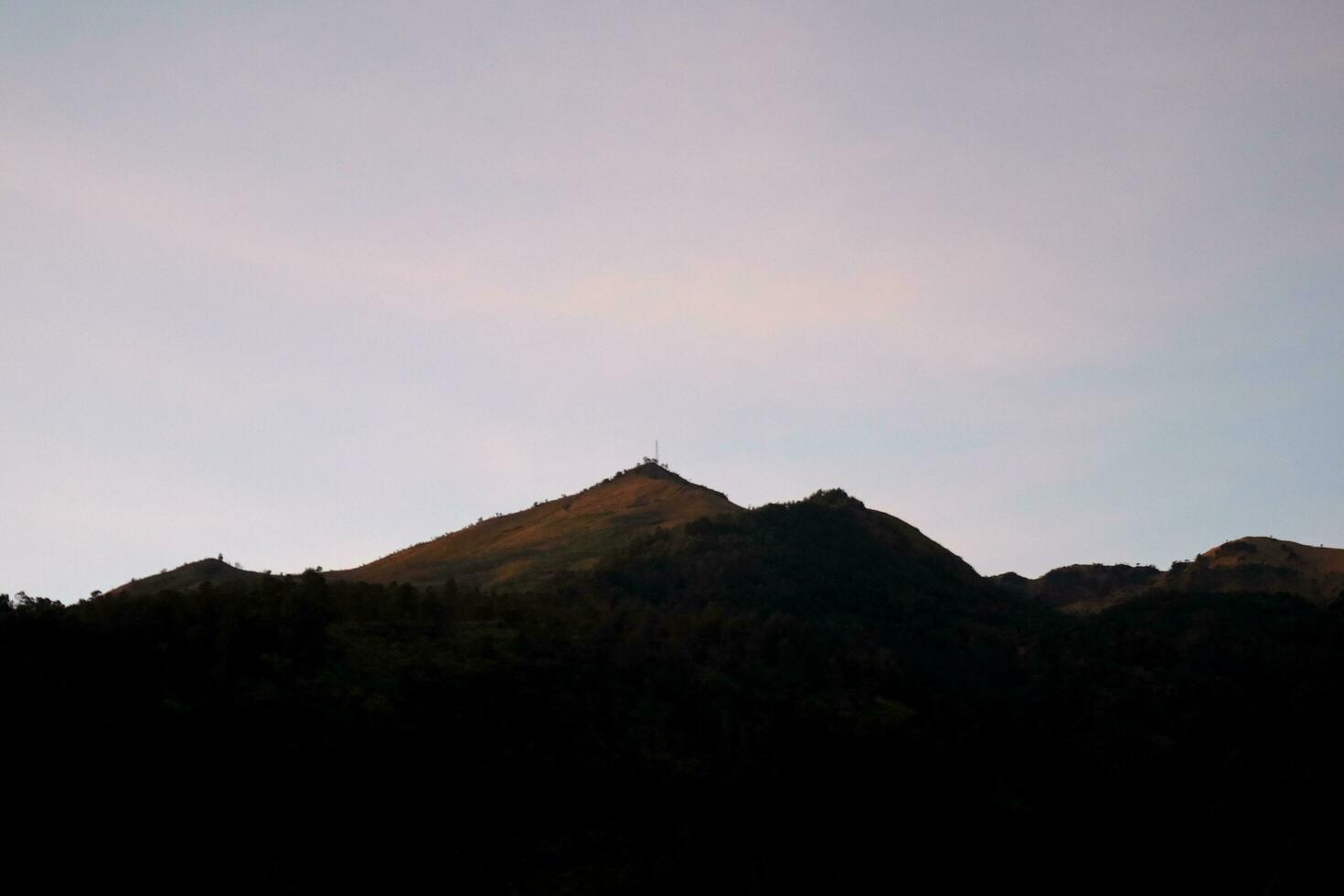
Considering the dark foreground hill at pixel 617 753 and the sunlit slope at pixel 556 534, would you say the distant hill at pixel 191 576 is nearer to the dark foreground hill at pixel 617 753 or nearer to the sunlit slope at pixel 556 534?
the sunlit slope at pixel 556 534

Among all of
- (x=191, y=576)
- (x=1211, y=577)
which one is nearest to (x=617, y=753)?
(x=191, y=576)

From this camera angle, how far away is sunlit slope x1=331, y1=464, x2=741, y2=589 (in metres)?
65.2

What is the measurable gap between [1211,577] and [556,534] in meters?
47.2

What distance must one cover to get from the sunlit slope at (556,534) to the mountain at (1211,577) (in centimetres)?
2437

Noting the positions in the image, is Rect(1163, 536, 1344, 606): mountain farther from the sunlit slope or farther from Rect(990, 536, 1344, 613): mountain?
the sunlit slope

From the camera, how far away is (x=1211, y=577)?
280 feet

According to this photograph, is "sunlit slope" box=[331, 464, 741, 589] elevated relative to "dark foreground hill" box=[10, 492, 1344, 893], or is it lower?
elevated

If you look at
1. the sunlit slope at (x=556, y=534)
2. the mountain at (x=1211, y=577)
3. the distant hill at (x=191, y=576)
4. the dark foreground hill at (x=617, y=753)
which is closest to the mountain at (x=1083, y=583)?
the mountain at (x=1211, y=577)

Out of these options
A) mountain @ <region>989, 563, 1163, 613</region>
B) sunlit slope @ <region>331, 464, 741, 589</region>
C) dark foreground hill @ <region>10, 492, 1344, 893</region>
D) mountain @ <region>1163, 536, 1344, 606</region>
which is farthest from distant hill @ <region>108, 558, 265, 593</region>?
mountain @ <region>1163, 536, 1344, 606</region>

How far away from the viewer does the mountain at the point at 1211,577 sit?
3238 inches

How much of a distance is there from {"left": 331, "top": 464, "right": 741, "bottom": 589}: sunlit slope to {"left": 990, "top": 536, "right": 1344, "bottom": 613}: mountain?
80.0 ft

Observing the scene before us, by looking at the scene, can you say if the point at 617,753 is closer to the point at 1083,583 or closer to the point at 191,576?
the point at 191,576

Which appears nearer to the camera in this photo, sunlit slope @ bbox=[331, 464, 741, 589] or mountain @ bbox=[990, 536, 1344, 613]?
sunlit slope @ bbox=[331, 464, 741, 589]

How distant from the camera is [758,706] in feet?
127
